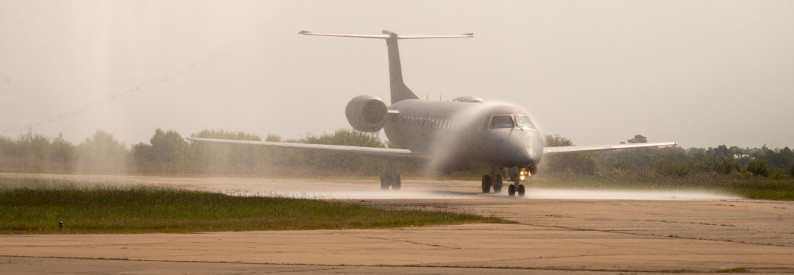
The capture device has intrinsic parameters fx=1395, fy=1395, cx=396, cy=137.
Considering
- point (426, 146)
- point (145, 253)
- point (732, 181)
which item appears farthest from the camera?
point (732, 181)

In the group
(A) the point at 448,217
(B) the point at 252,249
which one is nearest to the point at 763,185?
(A) the point at 448,217

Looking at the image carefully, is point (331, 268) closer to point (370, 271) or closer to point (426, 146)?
point (370, 271)

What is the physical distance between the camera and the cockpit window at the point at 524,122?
50.7 m

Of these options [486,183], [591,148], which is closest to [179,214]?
[486,183]

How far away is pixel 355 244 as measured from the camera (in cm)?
2380

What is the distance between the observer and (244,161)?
83688 mm

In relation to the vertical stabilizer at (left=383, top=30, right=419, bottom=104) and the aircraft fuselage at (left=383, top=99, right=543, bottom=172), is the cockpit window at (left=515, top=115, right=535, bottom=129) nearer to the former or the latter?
the aircraft fuselage at (left=383, top=99, right=543, bottom=172)

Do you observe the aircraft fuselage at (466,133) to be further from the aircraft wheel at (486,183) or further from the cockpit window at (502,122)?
the aircraft wheel at (486,183)

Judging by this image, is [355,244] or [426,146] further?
[426,146]

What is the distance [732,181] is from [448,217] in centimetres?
3520

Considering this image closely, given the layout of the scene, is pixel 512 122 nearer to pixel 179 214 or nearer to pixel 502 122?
pixel 502 122

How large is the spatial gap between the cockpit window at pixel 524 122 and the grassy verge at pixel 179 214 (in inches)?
489

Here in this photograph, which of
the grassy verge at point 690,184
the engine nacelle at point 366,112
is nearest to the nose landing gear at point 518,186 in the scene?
the grassy verge at point 690,184

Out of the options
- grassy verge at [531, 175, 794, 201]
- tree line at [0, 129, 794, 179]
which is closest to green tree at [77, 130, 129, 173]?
tree line at [0, 129, 794, 179]
